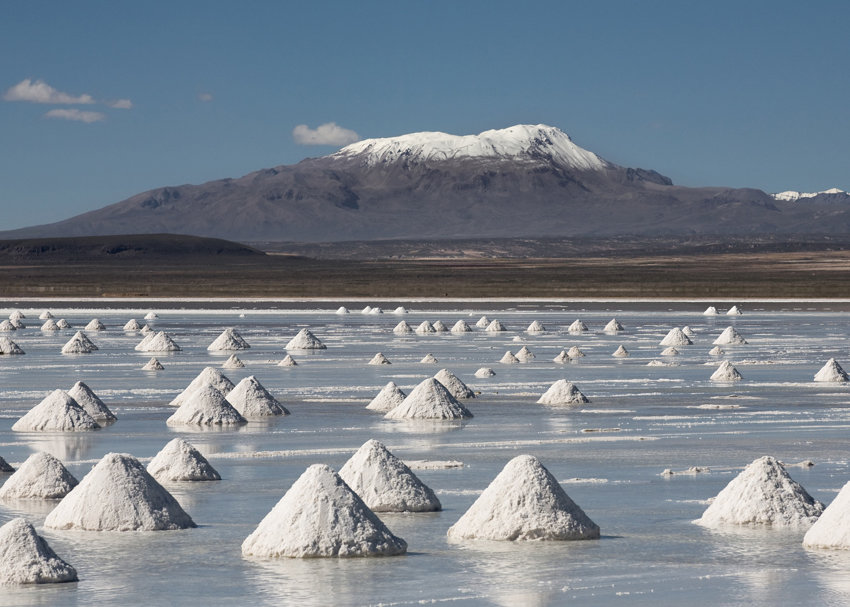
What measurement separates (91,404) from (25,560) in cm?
1397

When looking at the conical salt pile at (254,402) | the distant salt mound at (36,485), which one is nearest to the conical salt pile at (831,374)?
the conical salt pile at (254,402)

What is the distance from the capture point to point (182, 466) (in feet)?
60.3

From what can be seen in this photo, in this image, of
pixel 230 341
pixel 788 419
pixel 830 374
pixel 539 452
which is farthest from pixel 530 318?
pixel 539 452

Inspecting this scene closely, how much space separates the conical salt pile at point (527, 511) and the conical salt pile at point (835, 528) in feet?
6.63

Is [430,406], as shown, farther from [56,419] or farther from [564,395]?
[56,419]

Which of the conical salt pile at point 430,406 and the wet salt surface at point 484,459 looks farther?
the conical salt pile at point 430,406

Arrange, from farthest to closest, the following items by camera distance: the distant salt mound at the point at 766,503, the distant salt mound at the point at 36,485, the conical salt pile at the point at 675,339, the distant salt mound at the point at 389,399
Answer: the conical salt pile at the point at 675,339, the distant salt mound at the point at 389,399, the distant salt mound at the point at 36,485, the distant salt mound at the point at 766,503

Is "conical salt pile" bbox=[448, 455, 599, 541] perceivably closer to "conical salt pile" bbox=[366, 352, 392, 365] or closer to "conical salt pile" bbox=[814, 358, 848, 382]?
"conical salt pile" bbox=[814, 358, 848, 382]

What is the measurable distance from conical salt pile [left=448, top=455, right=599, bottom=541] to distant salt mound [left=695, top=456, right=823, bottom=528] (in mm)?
1710

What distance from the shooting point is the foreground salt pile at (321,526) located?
1334 cm

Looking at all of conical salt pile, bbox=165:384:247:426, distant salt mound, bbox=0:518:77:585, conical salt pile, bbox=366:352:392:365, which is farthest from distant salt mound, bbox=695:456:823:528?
conical salt pile, bbox=366:352:392:365

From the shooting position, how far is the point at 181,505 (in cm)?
1672

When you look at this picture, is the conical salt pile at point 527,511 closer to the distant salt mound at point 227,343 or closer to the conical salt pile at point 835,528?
the conical salt pile at point 835,528

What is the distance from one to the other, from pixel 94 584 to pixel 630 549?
4.65 meters
